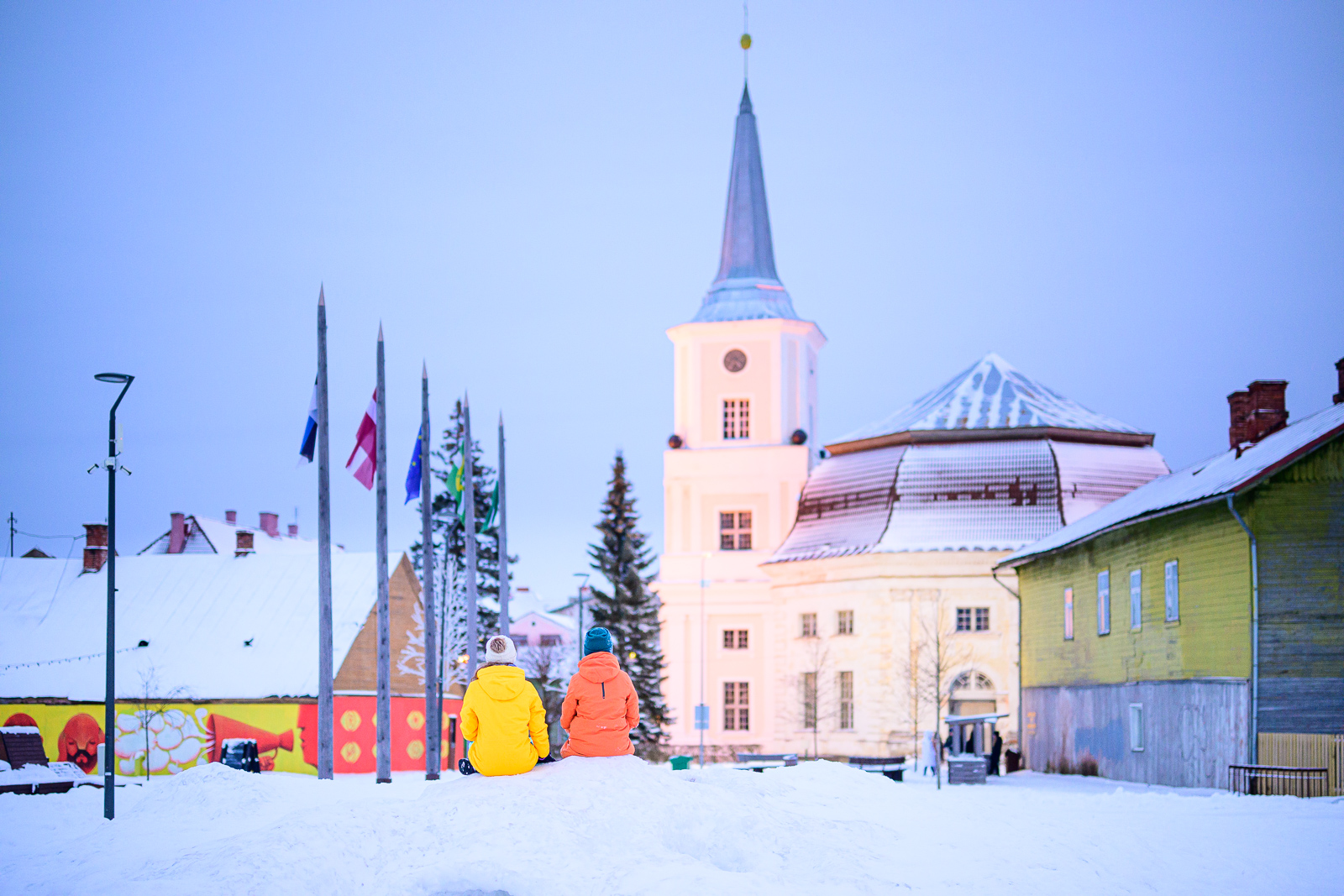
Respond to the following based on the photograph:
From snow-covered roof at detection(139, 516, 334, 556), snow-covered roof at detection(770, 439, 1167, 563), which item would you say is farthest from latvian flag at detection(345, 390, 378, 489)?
snow-covered roof at detection(139, 516, 334, 556)

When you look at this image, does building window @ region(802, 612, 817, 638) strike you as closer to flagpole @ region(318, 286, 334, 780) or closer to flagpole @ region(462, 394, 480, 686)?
flagpole @ region(462, 394, 480, 686)

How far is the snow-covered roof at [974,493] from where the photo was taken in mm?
60844

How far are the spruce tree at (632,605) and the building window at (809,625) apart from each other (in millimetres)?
6182

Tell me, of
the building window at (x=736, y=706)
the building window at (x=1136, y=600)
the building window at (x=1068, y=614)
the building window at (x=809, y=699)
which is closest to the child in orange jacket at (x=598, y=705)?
the building window at (x=1136, y=600)

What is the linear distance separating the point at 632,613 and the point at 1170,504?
124ft

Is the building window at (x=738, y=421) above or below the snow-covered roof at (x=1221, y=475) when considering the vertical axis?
above

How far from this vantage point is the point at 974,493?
62156mm

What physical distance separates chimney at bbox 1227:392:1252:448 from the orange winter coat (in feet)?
82.6

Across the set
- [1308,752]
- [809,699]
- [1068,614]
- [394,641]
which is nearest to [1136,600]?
[1068,614]

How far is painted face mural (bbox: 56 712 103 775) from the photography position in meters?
47.3

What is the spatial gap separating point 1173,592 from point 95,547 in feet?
121

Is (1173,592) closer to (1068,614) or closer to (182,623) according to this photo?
(1068,614)

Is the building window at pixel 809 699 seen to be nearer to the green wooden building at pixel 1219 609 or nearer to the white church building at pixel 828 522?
the white church building at pixel 828 522

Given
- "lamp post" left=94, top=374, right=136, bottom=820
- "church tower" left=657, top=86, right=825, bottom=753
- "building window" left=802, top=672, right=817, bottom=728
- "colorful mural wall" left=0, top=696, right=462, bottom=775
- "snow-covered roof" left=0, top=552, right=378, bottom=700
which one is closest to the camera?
"lamp post" left=94, top=374, right=136, bottom=820
